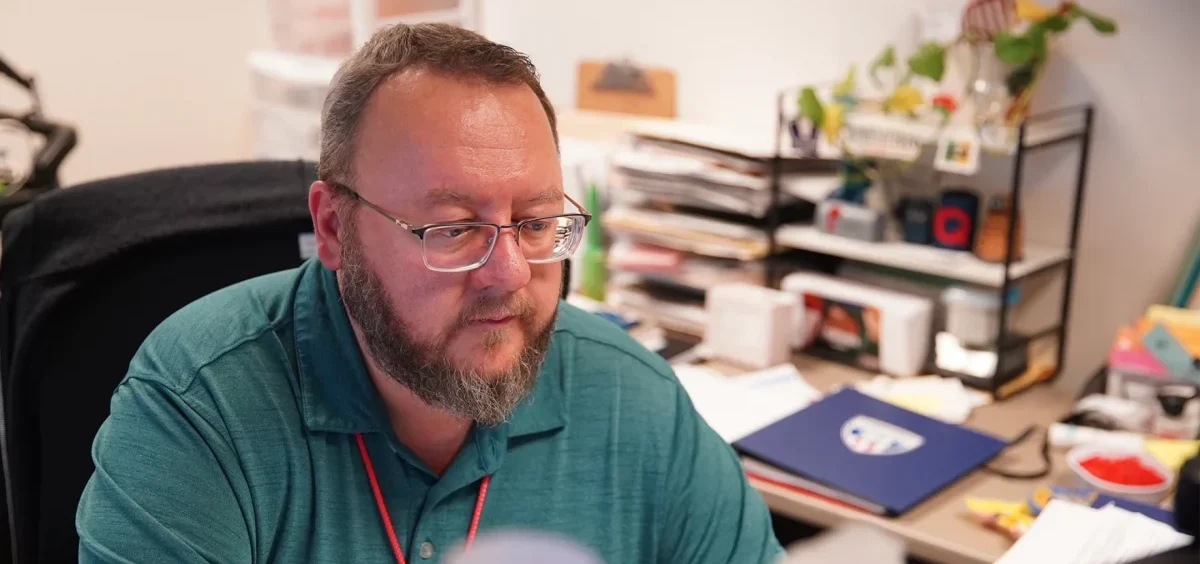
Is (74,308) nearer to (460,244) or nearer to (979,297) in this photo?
(460,244)

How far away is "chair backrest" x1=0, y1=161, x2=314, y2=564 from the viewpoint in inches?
48.8

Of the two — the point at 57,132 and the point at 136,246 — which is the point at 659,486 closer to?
the point at 136,246

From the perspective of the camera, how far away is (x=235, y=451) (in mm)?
1056

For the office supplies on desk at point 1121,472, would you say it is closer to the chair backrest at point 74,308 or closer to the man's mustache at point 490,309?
the man's mustache at point 490,309

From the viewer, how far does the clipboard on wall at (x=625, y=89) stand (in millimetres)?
2404

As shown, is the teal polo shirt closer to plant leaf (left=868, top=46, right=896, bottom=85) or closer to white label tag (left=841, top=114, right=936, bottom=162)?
white label tag (left=841, top=114, right=936, bottom=162)

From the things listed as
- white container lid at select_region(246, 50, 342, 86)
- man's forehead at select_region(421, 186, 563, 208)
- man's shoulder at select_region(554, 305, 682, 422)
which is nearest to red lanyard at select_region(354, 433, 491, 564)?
man's shoulder at select_region(554, 305, 682, 422)

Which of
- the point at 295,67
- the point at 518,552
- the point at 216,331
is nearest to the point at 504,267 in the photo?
the point at 216,331

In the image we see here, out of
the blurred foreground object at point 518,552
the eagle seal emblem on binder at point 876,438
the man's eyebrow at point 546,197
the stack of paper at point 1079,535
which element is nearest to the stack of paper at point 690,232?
the eagle seal emblem on binder at point 876,438

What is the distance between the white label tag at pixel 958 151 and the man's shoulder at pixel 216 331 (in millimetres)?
1155

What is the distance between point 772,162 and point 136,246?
3.83 feet

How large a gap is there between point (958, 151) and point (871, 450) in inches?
22.9

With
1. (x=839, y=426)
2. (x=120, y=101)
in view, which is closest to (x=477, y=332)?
(x=839, y=426)

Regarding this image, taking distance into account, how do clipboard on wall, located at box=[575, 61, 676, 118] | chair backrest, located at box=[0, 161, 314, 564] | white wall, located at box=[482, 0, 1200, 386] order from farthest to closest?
1. clipboard on wall, located at box=[575, 61, 676, 118]
2. white wall, located at box=[482, 0, 1200, 386]
3. chair backrest, located at box=[0, 161, 314, 564]
